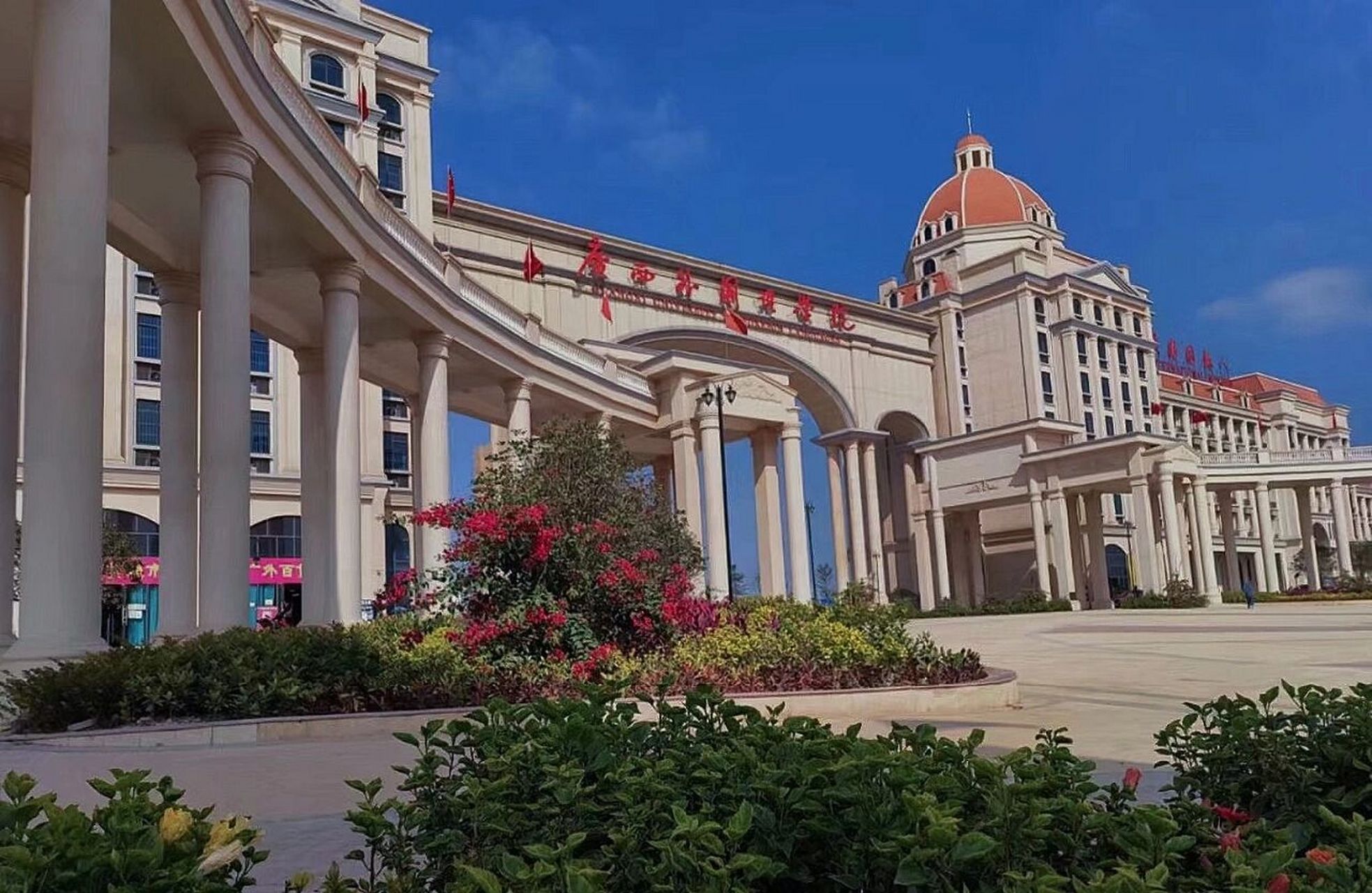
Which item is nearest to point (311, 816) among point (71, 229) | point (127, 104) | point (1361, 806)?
point (1361, 806)

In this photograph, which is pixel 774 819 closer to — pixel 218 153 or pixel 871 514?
pixel 218 153

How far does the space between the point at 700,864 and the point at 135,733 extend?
8.74m

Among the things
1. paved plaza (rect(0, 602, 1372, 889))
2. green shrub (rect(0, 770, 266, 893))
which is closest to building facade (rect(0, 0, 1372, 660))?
paved plaza (rect(0, 602, 1372, 889))

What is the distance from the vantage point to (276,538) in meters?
44.0

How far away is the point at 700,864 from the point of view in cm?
235

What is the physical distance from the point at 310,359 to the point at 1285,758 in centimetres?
2406

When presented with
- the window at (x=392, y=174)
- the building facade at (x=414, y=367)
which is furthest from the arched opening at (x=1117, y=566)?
the window at (x=392, y=174)

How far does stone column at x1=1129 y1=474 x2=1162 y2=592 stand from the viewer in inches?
2057

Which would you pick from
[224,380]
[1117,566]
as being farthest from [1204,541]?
[224,380]

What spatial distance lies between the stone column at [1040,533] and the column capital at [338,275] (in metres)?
46.9

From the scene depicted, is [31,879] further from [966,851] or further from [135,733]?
[135,733]

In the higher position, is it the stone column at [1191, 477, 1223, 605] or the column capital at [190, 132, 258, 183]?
the column capital at [190, 132, 258, 183]

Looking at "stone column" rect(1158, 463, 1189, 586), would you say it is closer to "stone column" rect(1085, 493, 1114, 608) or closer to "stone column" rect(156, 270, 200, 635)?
"stone column" rect(1085, 493, 1114, 608)

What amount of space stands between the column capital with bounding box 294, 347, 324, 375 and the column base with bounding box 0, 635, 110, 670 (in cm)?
1470
